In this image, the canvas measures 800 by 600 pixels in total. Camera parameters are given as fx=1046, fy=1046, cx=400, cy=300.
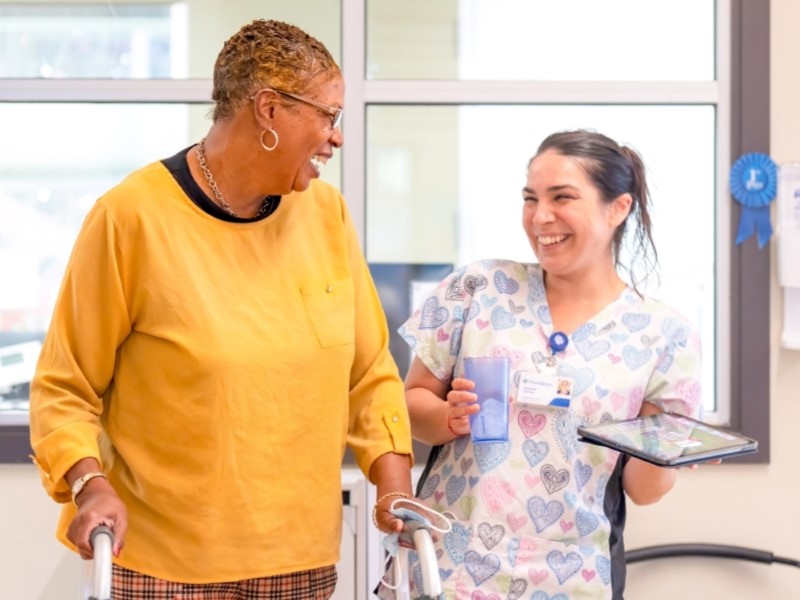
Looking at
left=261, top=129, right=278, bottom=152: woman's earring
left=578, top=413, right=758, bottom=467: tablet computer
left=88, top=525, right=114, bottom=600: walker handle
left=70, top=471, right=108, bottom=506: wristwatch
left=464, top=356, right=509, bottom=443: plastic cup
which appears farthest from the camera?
left=464, top=356, right=509, bottom=443: plastic cup

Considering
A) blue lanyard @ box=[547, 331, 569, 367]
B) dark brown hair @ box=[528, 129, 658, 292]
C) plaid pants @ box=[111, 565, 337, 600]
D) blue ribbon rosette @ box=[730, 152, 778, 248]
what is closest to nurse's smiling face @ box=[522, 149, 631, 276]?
dark brown hair @ box=[528, 129, 658, 292]

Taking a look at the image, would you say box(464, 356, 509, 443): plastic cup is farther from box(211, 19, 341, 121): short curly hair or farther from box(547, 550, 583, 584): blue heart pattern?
box(211, 19, 341, 121): short curly hair

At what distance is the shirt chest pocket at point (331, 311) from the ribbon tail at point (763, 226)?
62.3 inches

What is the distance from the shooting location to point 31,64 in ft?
9.59

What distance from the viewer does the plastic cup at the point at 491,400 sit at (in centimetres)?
181

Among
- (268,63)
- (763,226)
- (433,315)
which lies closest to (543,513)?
(433,315)

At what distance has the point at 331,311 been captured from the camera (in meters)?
1.62

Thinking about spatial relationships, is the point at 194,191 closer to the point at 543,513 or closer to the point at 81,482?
the point at 81,482

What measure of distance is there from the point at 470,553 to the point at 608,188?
0.72 meters

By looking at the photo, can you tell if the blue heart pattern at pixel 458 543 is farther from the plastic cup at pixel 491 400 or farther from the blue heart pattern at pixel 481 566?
the plastic cup at pixel 491 400

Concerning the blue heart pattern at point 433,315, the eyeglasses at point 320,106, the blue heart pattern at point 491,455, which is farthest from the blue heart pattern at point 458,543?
the eyeglasses at point 320,106

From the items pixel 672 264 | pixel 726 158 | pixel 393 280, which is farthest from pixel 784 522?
pixel 393 280

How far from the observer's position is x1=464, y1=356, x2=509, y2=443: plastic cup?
181cm

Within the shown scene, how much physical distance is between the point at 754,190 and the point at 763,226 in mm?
102
